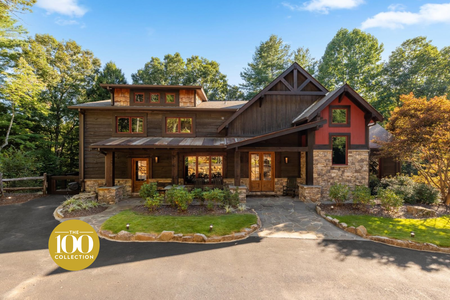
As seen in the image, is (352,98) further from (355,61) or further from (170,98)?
(355,61)

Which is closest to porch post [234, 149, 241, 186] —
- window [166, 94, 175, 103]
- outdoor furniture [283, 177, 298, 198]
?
outdoor furniture [283, 177, 298, 198]

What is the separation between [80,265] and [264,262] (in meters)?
4.40

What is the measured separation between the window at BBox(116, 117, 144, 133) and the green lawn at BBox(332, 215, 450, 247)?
38.6 feet

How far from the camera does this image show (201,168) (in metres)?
11.6

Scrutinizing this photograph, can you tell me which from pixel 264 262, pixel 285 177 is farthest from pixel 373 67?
pixel 264 262

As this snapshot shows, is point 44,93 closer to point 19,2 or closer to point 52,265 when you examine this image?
point 19,2

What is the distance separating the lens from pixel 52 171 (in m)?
15.6

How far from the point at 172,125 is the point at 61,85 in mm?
14489

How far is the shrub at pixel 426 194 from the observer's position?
893 cm

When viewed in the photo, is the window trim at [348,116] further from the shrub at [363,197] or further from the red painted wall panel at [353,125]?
the shrub at [363,197]

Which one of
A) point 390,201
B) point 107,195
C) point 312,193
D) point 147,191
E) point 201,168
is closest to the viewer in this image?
point 390,201

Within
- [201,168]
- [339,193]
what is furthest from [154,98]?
[339,193]

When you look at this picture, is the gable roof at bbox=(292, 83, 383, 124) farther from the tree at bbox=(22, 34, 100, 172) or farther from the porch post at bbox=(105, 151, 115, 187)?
the tree at bbox=(22, 34, 100, 172)

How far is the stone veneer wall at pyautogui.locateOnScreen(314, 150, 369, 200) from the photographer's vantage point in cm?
1038
